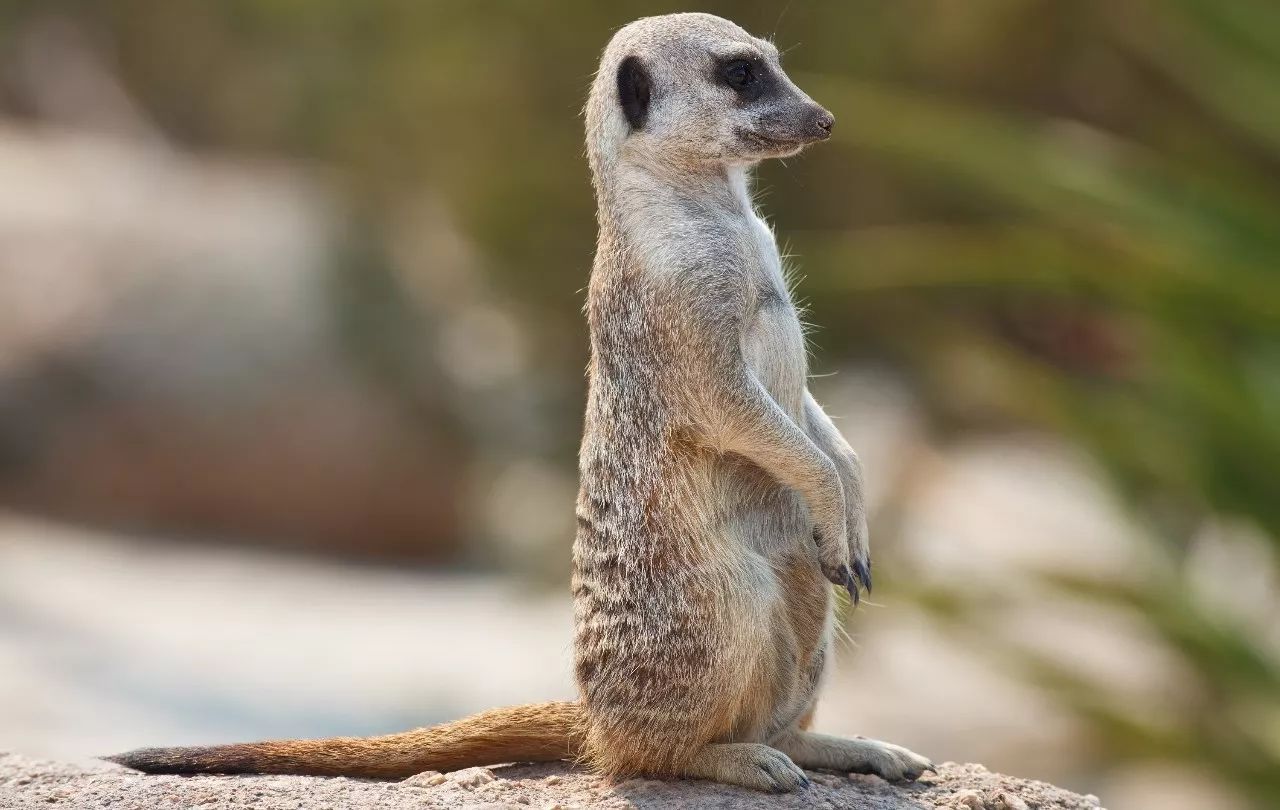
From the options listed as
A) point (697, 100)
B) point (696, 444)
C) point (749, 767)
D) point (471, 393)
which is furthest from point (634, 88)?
point (471, 393)

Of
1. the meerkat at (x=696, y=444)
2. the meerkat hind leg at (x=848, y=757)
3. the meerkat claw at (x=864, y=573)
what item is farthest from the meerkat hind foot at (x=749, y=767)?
the meerkat claw at (x=864, y=573)

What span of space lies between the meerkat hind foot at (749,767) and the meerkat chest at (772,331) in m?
0.50

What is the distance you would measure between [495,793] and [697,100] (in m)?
1.06

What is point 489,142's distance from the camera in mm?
10047

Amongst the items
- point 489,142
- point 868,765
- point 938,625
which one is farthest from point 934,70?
point 868,765

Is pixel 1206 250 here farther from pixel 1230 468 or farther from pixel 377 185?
pixel 377 185

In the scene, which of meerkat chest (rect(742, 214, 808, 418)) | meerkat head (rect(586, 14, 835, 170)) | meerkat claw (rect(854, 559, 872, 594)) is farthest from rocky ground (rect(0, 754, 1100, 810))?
meerkat head (rect(586, 14, 835, 170))

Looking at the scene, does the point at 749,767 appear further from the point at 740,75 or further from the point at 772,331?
the point at 740,75

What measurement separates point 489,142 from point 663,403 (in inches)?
314

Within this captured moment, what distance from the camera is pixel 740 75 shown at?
2.28 m

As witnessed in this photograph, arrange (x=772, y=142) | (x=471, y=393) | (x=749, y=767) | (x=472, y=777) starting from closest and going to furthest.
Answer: (x=772, y=142), (x=749, y=767), (x=472, y=777), (x=471, y=393)

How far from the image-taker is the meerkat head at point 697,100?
2.26m

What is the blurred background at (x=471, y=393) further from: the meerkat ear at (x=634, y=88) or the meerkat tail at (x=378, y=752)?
the meerkat ear at (x=634, y=88)

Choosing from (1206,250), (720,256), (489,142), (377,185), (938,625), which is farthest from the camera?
(377,185)
